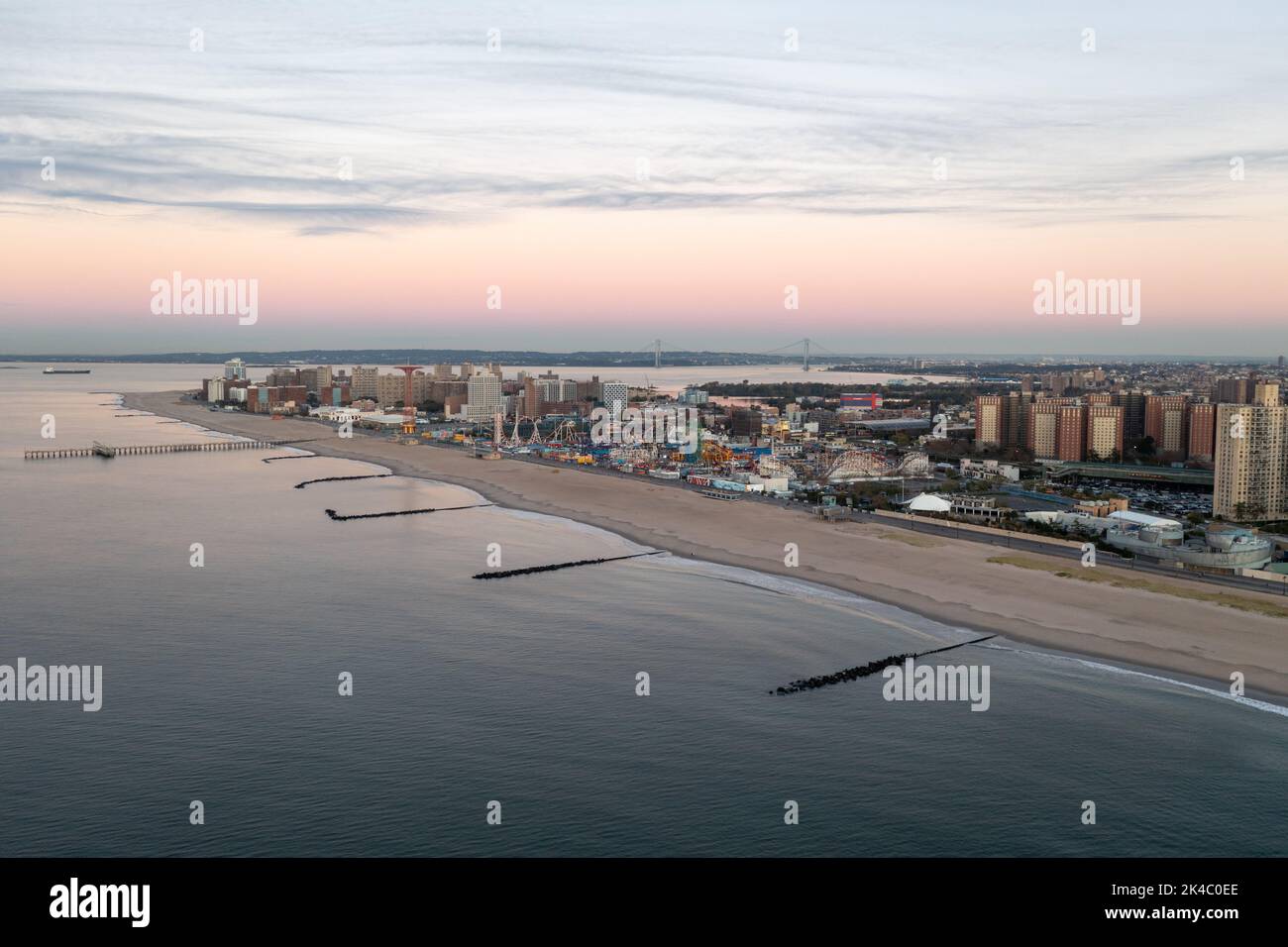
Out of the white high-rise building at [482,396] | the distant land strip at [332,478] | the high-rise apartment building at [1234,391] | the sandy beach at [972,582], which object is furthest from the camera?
the white high-rise building at [482,396]

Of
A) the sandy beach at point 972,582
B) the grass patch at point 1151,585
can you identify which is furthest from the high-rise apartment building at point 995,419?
the grass patch at point 1151,585

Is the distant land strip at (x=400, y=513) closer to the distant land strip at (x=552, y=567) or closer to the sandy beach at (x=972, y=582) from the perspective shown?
the sandy beach at (x=972, y=582)

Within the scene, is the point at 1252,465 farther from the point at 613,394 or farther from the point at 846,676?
the point at 613,394

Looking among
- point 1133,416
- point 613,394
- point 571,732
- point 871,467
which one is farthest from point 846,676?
point 613,394

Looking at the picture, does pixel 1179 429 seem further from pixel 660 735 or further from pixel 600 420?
pixel 660 735

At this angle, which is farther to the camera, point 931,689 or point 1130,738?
point 931,689

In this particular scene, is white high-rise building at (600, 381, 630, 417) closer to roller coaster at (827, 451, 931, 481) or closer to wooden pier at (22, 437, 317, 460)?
wooden pier at (22, 437, 317, 460)
